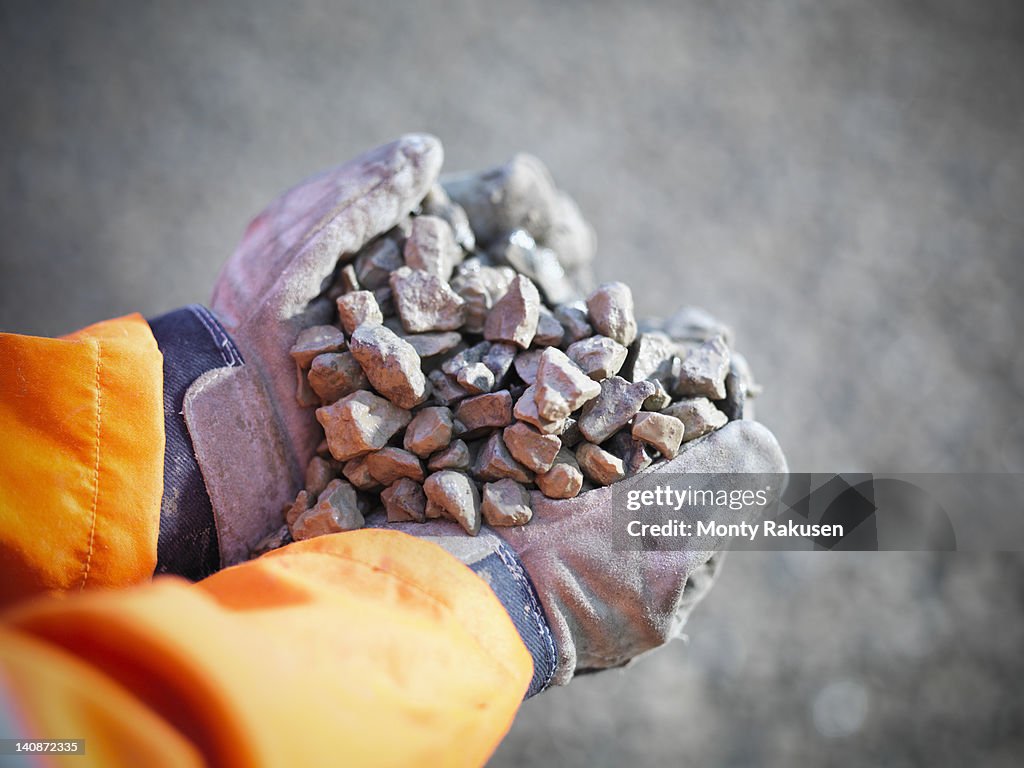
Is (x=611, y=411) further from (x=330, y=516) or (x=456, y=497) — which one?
Result: (x=330, y=516)

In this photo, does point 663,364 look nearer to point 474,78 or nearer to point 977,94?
point 474,78

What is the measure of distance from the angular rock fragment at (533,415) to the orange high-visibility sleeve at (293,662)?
0.18 meters

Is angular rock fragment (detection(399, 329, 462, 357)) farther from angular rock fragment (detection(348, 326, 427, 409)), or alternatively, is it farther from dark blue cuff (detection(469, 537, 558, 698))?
dark blue cuff (detection(469, 537, 558, 698))

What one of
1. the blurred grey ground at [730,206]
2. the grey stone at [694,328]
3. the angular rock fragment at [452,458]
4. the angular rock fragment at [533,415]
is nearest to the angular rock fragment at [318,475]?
the angular rock fragment at [452,458]

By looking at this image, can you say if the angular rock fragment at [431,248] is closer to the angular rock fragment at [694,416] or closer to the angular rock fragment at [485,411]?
the angular rock fragment at [485,411]

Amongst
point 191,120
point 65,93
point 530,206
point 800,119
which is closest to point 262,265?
point 530,206

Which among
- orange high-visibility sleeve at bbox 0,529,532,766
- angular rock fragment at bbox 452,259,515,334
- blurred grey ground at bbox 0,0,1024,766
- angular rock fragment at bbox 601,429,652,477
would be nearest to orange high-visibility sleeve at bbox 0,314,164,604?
orange high-visibility sleeve at bbox 0,529,532,766

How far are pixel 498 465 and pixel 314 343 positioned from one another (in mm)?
248

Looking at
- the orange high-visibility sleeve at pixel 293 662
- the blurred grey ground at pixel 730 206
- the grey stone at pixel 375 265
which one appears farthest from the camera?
the blurred grey ground at pixel 730 206

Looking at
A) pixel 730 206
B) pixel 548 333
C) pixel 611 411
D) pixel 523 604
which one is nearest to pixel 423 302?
Answer: pixel 548 333

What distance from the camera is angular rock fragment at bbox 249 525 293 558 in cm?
81

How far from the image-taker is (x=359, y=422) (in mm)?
793

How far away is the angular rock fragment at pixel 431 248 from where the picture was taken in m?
0.90

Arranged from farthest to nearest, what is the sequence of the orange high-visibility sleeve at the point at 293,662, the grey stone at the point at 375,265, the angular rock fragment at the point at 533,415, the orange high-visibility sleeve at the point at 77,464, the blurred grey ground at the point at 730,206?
1. the blurred grey ground at the point at 730,206
2. the grey stone at the point at 375,265
3. the angular rock fragment at the point at 533,415
4. the orange high-visibility sleeve at the point at 77,464
5. the orange high-visibility sleeve at the point at 293,662
